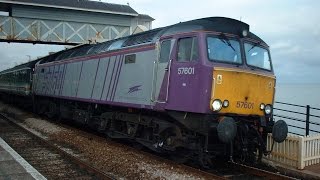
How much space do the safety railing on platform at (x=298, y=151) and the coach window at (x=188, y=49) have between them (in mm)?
3282

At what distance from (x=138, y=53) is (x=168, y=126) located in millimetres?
2556

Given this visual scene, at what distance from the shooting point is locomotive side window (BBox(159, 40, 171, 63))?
1062 centimetres

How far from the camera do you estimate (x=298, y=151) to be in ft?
33.9

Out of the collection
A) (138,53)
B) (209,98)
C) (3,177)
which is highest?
(138,53)

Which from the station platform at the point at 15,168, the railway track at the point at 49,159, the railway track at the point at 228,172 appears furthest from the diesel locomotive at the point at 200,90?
the station platform at the point at 15,168

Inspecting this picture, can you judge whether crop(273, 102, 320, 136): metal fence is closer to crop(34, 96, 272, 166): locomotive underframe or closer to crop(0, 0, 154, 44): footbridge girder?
crop(34, 96, 272, 166): locomotive underframe

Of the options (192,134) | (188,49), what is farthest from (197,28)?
(192,134)

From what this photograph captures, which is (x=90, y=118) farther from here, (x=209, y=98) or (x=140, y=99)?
(x=209, y=98)

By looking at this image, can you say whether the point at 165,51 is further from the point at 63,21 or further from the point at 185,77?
the point at 63,21

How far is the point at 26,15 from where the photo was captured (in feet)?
84.1

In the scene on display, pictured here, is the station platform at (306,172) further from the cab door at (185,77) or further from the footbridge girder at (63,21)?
the footbridge girder at (63,21)

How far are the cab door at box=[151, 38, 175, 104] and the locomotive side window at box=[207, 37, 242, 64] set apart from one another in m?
1.10

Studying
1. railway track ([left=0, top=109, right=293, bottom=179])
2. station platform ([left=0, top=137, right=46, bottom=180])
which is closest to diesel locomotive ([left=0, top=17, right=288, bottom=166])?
railway track ([left=0, top=109, right=293, bottom=179])

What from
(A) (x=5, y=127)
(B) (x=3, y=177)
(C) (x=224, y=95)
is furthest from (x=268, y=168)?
(A) (x=5, y=127)
